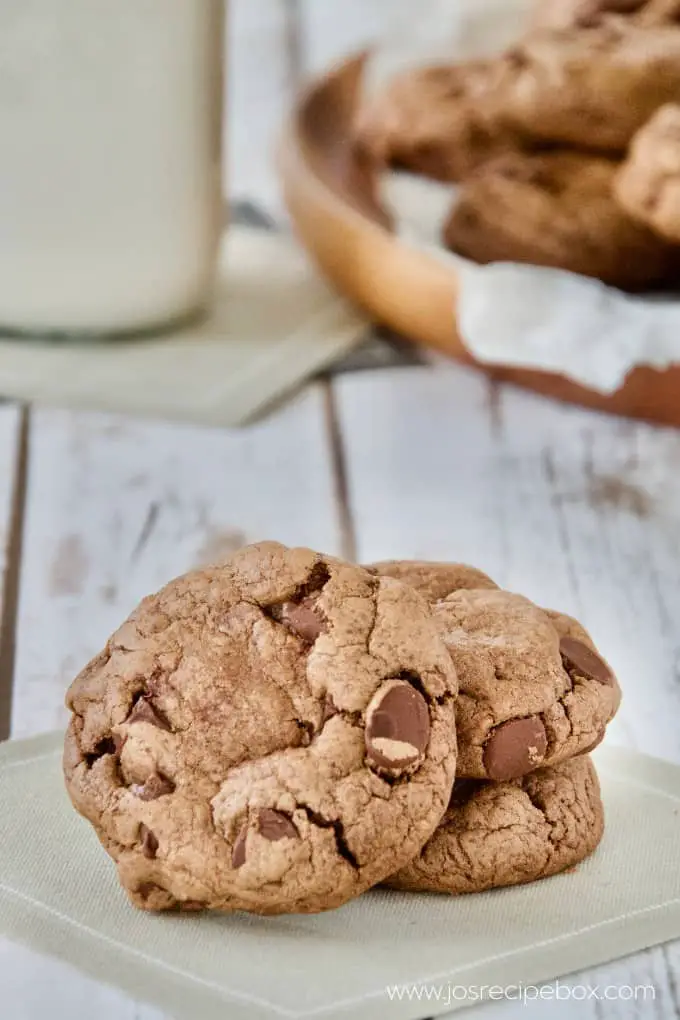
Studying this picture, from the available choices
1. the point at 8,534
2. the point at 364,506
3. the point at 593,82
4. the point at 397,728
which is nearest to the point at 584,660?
the point at 397,728

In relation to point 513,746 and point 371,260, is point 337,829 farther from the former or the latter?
point 371,260

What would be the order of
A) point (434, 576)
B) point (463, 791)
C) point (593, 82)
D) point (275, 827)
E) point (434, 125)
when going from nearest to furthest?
point (275, 827), point (463, 791), point (434, 576), point (593, 82), point (434, 125)

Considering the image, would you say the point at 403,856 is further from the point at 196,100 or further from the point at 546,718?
the point at 196,100

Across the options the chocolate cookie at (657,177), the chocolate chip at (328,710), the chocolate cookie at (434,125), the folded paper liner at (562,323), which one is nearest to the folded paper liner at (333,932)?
the chocolate chip at (328,710)

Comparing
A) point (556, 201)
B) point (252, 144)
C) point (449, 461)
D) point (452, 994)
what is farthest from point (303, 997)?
point (252, 144)

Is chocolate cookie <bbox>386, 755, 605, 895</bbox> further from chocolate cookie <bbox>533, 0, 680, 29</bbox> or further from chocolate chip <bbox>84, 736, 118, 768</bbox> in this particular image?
chocolate cookie <bbox>533, 0, 680, 29</bbox>

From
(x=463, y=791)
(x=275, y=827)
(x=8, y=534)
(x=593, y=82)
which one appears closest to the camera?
(x=275, y=827)

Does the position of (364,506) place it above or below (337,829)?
below
